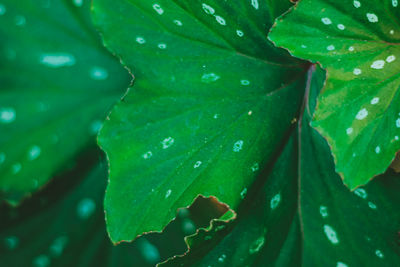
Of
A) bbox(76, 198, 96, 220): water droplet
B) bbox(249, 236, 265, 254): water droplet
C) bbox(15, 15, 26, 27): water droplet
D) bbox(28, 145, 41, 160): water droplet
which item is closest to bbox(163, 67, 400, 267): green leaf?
bbox(249, 236, 265, 254): water droplet

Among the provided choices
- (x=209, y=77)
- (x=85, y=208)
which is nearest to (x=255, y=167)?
(x=209, y=77)

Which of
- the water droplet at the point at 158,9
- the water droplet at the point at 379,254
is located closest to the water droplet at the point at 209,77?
the water droplet at the point at 158,9

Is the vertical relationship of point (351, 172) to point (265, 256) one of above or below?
above

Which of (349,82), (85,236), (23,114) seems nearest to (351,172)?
(349,82)

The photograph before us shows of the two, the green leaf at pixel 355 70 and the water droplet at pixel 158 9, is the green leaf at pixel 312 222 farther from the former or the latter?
the water droplet at pixel 158 9

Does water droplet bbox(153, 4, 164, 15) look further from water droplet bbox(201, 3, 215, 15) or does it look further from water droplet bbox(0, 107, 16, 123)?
water droplet bbox(0, 107, 16, 123)

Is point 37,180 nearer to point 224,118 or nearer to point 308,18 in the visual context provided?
point 224,118
